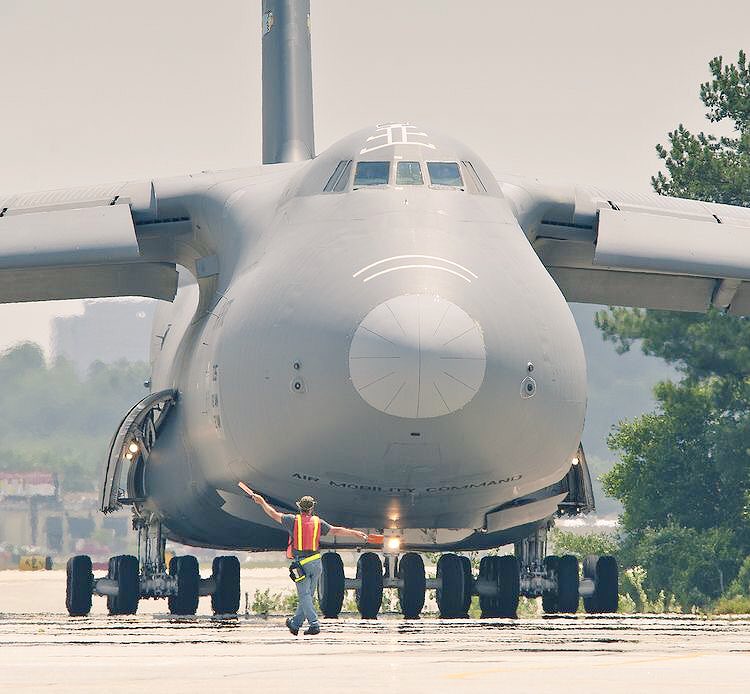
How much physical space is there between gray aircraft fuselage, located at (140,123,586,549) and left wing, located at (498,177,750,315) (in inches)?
66.8

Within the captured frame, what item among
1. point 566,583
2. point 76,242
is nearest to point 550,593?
point 566,583

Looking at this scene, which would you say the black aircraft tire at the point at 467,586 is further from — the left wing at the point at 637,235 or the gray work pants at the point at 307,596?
the gray work pants at the point at 307,596

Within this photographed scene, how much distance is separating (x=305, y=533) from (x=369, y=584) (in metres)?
2.99

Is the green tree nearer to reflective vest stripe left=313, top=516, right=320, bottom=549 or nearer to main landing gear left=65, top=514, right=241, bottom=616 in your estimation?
main landing gear left=65, top=514, right=241, bottom=616

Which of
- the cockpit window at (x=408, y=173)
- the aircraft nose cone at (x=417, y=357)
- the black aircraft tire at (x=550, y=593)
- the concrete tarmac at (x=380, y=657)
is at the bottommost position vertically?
the concrete tarmac at (x=380, y=657)

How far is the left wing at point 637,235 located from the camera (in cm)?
2012

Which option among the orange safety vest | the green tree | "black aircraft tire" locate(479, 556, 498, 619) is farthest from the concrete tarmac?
the green tree

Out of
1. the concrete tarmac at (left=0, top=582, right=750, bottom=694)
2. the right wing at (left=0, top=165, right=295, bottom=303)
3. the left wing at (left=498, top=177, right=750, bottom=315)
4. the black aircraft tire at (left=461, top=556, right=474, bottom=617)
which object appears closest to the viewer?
the concrete tarmac at (left=0, top=582, right=750, bottom=694)

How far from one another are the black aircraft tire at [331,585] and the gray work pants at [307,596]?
8.31 feet

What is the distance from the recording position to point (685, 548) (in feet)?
112

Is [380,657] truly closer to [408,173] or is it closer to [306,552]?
[306,552]

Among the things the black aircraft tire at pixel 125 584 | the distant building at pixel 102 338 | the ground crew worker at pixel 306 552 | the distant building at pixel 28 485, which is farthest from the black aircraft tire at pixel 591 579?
the distant building at pixel 102 338

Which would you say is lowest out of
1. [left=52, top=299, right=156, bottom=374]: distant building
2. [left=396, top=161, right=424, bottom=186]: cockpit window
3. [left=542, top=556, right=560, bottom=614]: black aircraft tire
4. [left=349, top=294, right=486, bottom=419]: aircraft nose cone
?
[left=542, top=556, right=560, bottom=614]: black aircraft tire

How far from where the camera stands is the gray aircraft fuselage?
1560 cm
